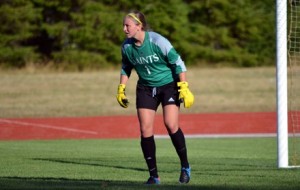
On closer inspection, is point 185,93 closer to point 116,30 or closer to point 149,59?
point 149,59

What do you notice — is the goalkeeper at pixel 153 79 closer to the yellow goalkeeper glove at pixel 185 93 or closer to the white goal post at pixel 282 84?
the yellow goalkeeper glove at pixel 185 93

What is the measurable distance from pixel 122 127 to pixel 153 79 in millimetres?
16414

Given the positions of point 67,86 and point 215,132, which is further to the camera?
point 67,86

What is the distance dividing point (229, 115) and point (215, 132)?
2269 mm

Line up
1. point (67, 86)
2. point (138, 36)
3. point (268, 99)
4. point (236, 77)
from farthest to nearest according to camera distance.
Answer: point (236, 77), point (67, 86), point (268, 99), point (138, 36)

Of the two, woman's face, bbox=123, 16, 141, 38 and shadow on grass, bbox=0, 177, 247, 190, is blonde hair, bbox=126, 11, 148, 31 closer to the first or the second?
woman's face, bbox=123, 16, 141, 38

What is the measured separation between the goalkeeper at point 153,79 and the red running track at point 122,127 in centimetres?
1522

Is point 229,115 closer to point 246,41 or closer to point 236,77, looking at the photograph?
point 236,77

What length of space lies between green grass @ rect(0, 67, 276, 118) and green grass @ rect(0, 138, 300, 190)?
1129 centimetres

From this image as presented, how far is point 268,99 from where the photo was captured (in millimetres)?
36531

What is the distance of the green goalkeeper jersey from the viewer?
10.9 meters

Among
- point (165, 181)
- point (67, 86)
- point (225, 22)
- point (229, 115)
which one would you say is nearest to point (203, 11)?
point (225, 22)

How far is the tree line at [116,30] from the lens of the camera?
44.1 meters

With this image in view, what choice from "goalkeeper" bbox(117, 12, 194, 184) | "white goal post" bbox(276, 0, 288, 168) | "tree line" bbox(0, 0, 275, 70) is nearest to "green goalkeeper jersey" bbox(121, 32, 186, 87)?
"goalkeeper" bbox(117, 12, 194, 184)
